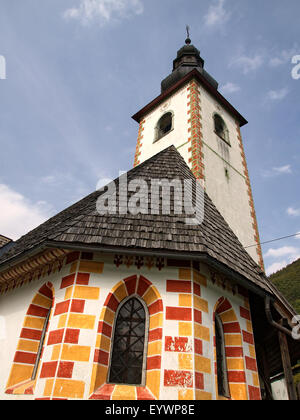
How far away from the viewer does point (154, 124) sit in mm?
15930

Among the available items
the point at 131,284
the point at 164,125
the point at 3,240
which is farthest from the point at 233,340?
the point at 164,125

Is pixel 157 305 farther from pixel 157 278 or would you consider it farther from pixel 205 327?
pixel 205 327

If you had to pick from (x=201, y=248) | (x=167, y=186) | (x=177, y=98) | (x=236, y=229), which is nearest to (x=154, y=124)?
(x=177, y=98)

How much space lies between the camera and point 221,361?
5.40 m

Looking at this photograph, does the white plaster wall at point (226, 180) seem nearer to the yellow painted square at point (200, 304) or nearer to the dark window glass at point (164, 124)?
the dark window glass at point (164, 124)

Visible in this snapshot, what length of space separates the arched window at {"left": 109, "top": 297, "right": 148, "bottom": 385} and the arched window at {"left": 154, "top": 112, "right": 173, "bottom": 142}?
11.4 m

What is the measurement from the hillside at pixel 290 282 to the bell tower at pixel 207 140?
1351 inches

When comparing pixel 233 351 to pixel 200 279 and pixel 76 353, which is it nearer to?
pixel 200 279

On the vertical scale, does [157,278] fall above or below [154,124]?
below

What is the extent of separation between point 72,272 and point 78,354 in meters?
1.32

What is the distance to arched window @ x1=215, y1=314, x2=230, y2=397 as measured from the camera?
5.17 metres

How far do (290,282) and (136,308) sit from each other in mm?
56806
